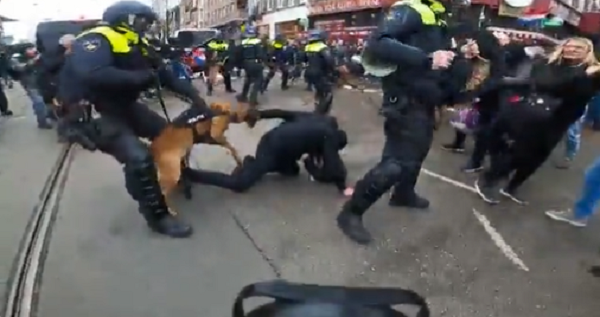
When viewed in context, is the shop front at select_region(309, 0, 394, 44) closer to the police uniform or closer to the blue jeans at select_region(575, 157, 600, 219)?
the police uniform

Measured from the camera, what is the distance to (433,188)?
23.0ft

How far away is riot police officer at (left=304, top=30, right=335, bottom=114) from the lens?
13113mm

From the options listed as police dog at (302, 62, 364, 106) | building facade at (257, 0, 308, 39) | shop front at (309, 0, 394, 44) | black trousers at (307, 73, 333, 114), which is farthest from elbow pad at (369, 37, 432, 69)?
building facade at (257, 0, 308, 39)

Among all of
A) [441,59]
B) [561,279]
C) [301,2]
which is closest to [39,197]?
[441,59]

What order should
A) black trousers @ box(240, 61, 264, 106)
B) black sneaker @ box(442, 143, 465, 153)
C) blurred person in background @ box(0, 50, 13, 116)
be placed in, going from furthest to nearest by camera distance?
black trousers @ box(240, 61, 264, 106), blurred person in background @ box(0, 50, 13, 116), black sneaker @ box(442, 143, 465, 153)

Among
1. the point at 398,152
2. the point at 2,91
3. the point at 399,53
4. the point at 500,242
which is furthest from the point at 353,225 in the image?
the point at 2,91

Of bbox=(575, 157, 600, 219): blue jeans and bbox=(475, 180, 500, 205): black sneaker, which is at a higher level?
bbox=(575, 157, 600, 219): blue jeans

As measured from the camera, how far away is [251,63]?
15953 mm

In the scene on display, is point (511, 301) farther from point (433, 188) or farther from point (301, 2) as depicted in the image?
point (301, 2)

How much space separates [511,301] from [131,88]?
2950 mm

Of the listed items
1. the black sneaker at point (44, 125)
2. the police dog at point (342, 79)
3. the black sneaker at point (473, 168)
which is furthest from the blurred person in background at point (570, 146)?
the black sneaker at point (44, 125)

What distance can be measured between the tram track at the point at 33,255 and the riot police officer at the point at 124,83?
31.1 inches

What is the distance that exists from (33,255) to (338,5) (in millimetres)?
33653

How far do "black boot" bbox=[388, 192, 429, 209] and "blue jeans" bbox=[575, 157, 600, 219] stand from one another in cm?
121
